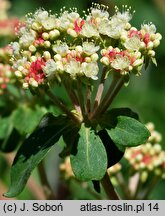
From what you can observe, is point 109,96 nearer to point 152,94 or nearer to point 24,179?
point 24,179

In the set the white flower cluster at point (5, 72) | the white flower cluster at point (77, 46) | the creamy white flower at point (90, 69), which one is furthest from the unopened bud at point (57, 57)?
the white flower cluster at point (5, 72)

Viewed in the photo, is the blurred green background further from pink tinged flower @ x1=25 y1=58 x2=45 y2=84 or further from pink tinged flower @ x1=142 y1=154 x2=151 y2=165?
pink tinged flower @ x1=25 y1=58 x2=45 y2=84

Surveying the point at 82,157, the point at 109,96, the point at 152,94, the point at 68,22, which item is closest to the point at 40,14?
the point at 68,22

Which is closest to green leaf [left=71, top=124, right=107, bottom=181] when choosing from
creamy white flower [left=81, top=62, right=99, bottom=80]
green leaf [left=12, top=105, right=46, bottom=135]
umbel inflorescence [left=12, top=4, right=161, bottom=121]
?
umbel inflorescence [left=12, top=4, right=161, bottom=121]

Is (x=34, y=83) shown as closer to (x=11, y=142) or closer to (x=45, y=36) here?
(x=45, y=36)

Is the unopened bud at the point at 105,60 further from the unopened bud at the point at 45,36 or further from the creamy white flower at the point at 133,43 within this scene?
the unopened bud at the point at 45,36

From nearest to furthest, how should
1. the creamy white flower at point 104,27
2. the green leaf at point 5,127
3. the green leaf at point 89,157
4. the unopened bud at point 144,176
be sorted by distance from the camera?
the green leaf at point 89,157, the creamy white flower at point 104,27, the unopened bud at point 144,176, the green leaf at point 5,127

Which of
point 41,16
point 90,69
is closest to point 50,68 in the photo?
point 90,69

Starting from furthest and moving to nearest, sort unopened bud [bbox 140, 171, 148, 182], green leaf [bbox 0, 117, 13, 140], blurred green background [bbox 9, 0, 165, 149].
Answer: blurred green background [bbox 9, 0, 165, 149], green leaf [bbox 0, 117, 13, 140], unopened bud [bbox 140, 171, 148, 182]
